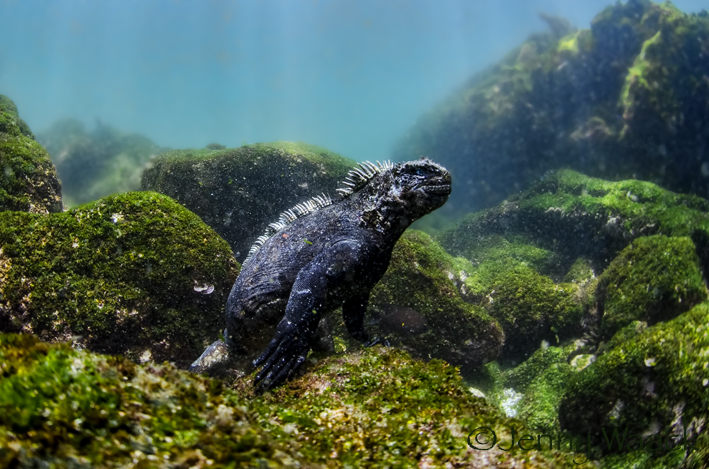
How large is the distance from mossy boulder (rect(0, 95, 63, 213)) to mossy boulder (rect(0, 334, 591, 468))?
725cm

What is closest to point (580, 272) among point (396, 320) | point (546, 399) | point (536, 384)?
point (536, 384)

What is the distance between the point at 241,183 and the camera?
9.76 m

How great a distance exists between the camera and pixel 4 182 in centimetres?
686

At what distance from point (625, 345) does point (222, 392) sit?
5.88 meters

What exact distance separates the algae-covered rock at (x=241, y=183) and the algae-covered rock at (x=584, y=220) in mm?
7029

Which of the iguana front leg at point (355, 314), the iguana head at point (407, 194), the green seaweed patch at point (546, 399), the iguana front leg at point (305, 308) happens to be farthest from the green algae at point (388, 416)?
the green seaweed patch at point (546, 399)

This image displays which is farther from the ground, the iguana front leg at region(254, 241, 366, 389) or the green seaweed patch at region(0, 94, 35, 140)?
the green seaweed patch at region(0, 94, 35, 140)

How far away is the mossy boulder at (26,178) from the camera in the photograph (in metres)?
6.87

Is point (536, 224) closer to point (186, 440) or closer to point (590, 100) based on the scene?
point (590, 100)

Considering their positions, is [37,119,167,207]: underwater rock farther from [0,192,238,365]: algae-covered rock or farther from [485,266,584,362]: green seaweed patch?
[485,266,584,362]: green seaweed patch

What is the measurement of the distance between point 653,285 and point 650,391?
3.75 metres

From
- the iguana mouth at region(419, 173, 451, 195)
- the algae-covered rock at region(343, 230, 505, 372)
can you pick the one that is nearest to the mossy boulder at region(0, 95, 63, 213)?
the algae-covered rock at region(343, 230, 505, 372)

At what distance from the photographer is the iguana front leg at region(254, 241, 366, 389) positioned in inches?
125

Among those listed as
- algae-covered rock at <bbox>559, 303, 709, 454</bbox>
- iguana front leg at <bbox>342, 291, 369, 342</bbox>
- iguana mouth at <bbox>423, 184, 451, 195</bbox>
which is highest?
iguana mouth at <bbox>423, 184, 451, 195</bbox>
